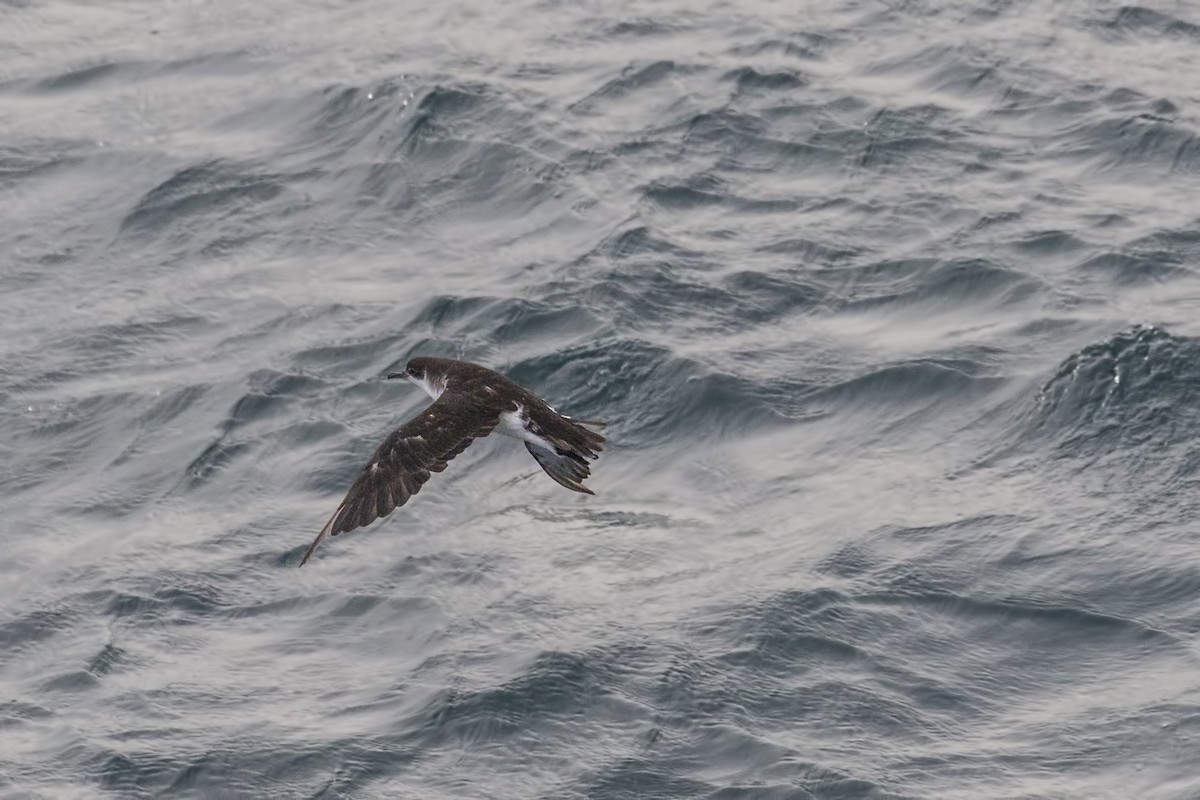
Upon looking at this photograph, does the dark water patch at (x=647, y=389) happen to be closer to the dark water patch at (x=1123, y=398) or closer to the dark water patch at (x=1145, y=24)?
the dark water patch at (x=1123, y=398)

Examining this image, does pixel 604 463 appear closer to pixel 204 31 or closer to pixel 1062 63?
pixel 1062 63

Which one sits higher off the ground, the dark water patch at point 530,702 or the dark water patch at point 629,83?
the dark water patch at point 629,83

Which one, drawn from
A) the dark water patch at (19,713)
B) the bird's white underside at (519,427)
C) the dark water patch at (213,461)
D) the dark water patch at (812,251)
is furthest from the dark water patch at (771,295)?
the dark water patch at (19,713)

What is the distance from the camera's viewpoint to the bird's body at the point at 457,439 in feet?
39.5

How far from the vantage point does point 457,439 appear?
41.0 feet

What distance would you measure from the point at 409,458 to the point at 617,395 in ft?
16.5

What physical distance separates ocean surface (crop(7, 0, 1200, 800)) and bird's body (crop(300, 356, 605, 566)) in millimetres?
2373

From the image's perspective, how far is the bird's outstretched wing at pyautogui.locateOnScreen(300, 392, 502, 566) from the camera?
39.2 feet

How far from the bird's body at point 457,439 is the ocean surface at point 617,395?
2373 mm

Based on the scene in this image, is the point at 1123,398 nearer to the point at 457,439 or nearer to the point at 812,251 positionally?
the point at 812,251

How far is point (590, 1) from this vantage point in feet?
76.0

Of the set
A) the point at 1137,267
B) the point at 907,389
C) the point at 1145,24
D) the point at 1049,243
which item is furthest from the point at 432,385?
the point at 1145,24

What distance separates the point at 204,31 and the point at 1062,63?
8.86 m

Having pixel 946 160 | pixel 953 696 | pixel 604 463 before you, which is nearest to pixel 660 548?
pixel 604 463
